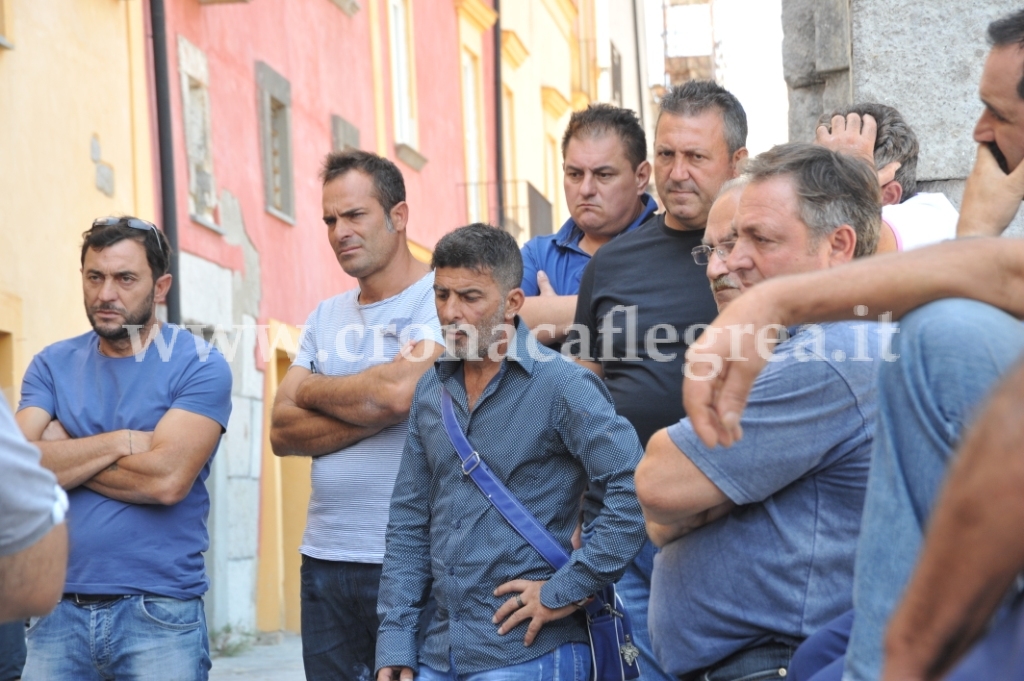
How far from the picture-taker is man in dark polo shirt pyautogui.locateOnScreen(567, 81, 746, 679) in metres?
3.99

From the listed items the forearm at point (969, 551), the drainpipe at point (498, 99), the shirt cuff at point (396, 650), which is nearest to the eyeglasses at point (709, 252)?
the shirt cuff at point (396, 650)

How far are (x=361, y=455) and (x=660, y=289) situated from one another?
43.7 inches

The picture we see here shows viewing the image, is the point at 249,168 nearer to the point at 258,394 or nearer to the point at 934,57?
the point at 258,394

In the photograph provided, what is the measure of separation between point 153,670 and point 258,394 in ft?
27.0

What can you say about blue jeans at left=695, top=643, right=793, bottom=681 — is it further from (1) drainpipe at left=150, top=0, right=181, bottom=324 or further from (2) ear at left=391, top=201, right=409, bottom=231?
(1) drainpipe at left=150, top=0, right=181, bottom=324

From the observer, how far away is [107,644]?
411cm

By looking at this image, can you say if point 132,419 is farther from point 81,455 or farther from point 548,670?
point 548,670

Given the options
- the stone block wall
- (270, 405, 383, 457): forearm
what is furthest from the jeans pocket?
the stone block wall

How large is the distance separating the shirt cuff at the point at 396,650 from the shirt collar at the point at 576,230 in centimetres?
179

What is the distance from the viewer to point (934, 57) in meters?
5.12

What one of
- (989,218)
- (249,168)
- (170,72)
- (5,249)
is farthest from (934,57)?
(249,168)

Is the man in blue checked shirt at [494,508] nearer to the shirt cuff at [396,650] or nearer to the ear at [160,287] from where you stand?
the shirt cuff at [396,650]

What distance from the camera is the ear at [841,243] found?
279 centimetres

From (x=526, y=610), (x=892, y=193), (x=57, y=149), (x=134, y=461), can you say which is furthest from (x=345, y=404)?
(x=57, y=149)
